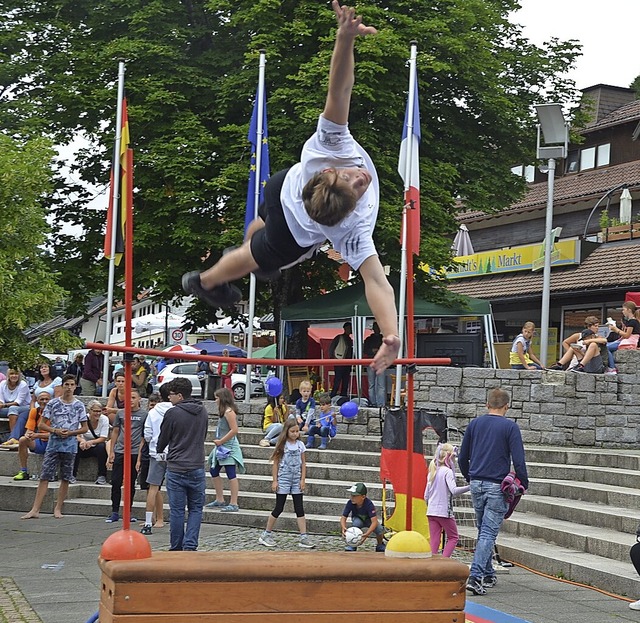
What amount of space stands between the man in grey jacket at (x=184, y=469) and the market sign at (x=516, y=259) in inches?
713

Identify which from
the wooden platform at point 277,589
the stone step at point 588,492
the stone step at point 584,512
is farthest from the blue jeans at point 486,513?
the wooden platform at point 277,589

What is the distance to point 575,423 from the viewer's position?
1705 centimetres

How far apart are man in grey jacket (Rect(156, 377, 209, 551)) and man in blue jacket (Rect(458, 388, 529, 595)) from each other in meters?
2.76

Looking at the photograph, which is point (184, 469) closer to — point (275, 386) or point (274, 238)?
point (275, 386)

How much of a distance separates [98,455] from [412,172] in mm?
8664

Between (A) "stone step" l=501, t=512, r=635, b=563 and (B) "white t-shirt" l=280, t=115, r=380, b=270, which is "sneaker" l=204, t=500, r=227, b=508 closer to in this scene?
(A) "stone step" l=501, t=512, r=635, b=563

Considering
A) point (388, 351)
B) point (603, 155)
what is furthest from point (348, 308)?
point (603, 155)

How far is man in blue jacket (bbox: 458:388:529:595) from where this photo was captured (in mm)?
9867

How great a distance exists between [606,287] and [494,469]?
17602mm

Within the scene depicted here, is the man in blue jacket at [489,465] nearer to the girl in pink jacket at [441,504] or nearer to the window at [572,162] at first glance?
the girl in pink jacket at [441,504]

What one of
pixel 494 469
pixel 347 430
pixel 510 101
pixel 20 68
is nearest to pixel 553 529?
pixel 494 469

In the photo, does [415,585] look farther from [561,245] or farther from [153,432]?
[561,245]

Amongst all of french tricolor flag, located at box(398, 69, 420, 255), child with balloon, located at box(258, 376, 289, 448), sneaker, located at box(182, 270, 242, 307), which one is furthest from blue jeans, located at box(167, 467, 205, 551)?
child with balloon, located at box(258, 376, 289, 448)

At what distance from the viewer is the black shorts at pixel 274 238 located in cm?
555
